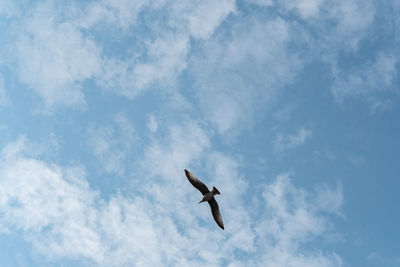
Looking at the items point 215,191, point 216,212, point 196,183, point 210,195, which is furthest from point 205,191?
point 216,212

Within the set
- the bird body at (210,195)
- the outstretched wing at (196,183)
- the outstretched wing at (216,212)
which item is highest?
the outstretched wing at (196,183)

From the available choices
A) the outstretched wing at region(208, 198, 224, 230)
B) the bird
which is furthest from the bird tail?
the outstretched wing at region(208, 198, 224, 230)

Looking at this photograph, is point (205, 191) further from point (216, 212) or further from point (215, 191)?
point (216, 212)

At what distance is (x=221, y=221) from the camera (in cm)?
3050

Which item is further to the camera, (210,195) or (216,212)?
(216,212)

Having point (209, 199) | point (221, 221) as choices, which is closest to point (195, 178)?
point (209, 199)

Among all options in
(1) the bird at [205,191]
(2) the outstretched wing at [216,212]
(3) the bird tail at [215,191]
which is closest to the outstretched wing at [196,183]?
(1) the bird at [205,191]

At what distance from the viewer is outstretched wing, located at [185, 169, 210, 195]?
1145 inches

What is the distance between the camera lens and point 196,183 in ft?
96.0

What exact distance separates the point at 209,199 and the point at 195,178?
94.2 inches

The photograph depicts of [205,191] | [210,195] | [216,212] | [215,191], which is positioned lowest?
[216,212]

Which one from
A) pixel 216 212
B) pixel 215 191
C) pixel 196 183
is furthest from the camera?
pixel 216 212

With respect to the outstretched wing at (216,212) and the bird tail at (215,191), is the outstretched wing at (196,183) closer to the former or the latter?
the bird tail at (215,191)

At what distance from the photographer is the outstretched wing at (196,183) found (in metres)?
29.1
